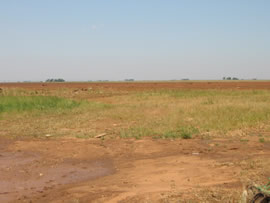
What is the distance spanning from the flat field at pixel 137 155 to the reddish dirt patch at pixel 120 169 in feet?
0.07

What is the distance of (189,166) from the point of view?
312 inches

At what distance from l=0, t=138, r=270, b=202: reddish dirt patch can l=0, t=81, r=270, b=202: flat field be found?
0.07ft

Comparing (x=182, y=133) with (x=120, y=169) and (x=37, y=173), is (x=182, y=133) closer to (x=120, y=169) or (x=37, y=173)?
(x=120, y=169)

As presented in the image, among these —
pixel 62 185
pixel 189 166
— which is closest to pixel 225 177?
pixel 189 166

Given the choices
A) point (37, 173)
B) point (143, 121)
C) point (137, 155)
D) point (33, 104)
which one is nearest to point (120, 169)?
point (137, 155)

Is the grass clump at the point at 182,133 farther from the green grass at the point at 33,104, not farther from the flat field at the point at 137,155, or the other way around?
the green grass at the point at 33,104

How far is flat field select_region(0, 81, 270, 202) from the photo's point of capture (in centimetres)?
641

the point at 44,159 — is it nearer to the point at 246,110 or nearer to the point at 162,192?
the point at 162,192

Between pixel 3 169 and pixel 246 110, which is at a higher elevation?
pixel 246 110

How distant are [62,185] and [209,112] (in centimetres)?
995

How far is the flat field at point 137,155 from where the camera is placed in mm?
6406

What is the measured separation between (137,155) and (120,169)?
4.72ft

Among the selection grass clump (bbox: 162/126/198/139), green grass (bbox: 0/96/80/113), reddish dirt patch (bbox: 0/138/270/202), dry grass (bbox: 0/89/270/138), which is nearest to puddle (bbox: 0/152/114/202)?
reddish dirt patch (bbox: 0/138/270/202)

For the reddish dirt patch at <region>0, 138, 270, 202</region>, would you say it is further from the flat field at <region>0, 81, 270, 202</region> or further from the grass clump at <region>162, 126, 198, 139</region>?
the grass clump at <region>162, 126, 198, 139</region>
